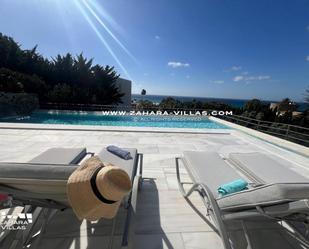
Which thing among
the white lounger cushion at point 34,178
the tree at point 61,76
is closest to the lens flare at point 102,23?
the tree at point 61,76

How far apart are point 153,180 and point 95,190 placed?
2.05 meters

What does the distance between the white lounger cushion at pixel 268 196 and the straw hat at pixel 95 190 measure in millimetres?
819

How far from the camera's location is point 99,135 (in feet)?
20.7

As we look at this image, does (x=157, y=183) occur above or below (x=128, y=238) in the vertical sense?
below

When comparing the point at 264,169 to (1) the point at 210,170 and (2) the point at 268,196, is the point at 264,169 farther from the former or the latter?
(2) the point at 268,196

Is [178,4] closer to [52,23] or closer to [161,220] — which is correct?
[52,23]

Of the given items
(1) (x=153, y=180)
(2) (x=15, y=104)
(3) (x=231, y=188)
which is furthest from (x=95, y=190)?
(2) (x=15, y=104)

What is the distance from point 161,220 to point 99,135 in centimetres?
441

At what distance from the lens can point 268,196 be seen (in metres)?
1.37

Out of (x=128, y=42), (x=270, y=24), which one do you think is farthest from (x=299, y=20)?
(x=128, y=42)

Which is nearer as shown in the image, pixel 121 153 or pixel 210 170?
pixel 210 170

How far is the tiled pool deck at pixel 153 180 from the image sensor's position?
6.41 ft

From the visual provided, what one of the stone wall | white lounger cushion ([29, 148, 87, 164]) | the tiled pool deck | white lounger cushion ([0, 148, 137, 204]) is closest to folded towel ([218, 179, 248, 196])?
the tiled pool deck

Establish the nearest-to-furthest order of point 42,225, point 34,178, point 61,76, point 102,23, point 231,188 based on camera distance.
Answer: point 34,178, point 42,225, point 231,188, point 102,23, point 61,76
